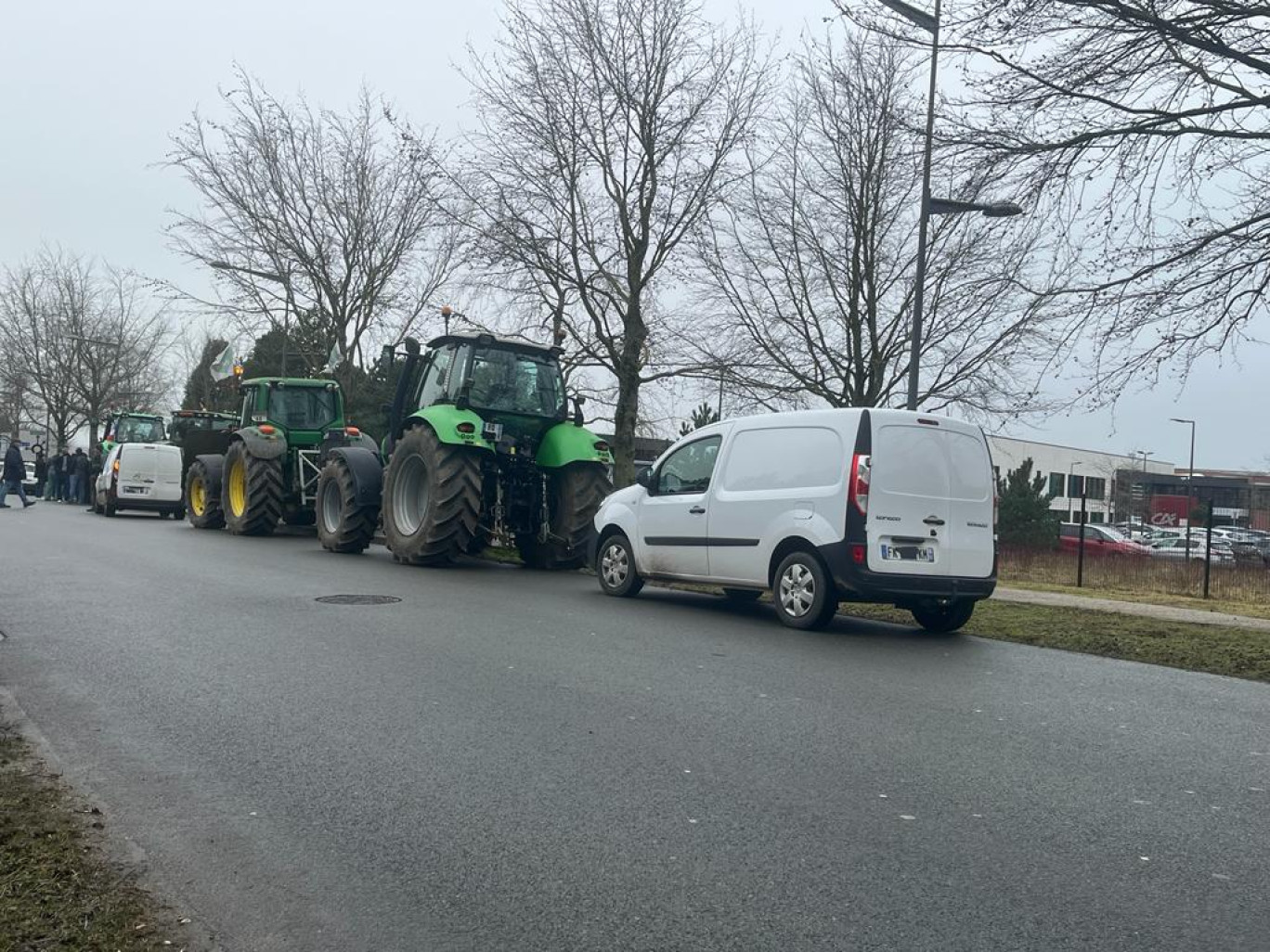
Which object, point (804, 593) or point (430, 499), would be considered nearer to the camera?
point (804, 593)

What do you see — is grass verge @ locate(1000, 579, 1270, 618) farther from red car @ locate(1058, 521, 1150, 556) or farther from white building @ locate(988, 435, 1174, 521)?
white building @ locate(988, 435, 1174, 521)

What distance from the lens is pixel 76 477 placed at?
41281mm

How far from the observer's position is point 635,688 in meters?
7.62

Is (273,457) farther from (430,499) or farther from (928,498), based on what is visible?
(928,498)

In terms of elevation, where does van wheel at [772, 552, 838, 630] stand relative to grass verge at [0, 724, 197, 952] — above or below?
above

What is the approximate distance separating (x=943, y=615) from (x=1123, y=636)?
1.58 meters

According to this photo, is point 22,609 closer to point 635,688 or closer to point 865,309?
point 635,688

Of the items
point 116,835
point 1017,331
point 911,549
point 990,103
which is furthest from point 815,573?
point 1017,331

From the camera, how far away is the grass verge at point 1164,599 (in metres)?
15.8

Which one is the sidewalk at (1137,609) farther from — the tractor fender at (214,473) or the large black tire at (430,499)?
the tractor fender at (214,473)

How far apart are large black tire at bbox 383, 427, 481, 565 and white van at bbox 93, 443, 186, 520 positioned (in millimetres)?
14611

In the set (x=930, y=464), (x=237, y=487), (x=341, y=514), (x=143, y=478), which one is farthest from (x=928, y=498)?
(x=143, y=478)

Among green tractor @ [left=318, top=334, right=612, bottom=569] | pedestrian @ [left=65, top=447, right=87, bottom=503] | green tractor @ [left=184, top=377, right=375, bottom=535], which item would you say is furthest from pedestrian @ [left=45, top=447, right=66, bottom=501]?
green tractor @ [left=318, top=334, right=612, bottom=569]

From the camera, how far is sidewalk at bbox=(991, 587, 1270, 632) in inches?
529
